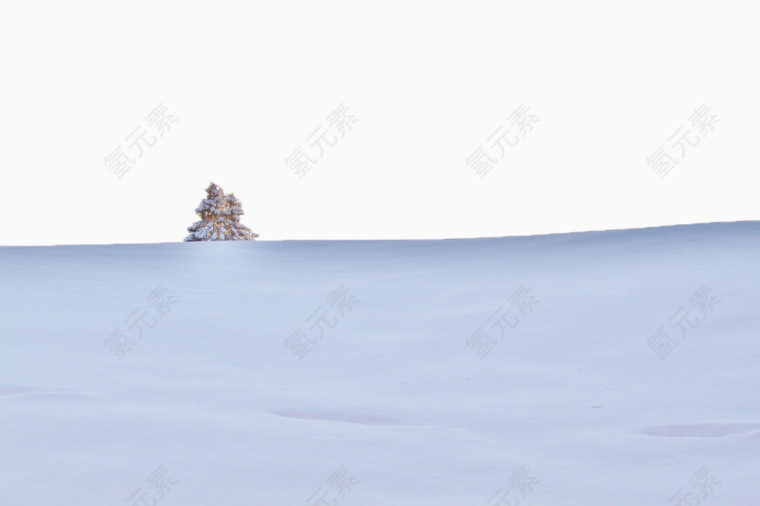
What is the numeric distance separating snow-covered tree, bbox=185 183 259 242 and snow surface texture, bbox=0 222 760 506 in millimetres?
6513

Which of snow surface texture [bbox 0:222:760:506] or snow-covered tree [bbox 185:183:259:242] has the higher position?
snow-covered tree [bbox 185:183:259:242]

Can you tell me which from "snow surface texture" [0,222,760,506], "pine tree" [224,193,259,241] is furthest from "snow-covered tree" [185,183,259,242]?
"snow surface texture" [0,222,760,506]

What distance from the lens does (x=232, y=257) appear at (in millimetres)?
7277

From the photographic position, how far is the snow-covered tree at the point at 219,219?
1319 centimetres

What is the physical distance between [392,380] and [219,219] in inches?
387

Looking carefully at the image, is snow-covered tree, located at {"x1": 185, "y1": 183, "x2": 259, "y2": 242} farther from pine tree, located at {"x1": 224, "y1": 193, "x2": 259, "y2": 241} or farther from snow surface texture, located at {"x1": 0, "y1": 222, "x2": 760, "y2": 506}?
snow surface texture, located at {"x1": 0, "y1": 222, "x2": 760, "y2": 506}

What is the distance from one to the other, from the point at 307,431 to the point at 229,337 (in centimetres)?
168

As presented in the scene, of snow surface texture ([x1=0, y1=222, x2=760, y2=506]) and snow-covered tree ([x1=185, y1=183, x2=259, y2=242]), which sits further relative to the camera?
snow-covered tree ([x1=185, y1=183, x2=259, y2=242])

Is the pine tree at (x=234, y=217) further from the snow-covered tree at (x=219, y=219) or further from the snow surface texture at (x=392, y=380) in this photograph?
the snow surface texture at (x=392, y=380)

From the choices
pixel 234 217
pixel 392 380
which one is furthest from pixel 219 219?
pixel 392 380

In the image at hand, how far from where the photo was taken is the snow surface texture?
2543 mm

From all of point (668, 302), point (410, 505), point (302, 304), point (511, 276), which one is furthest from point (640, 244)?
point (410, 505)

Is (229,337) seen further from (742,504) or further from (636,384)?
(742,504)

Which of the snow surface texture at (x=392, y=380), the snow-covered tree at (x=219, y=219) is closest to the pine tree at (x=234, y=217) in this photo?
the snow-covered tree at (x=219, y=219)
